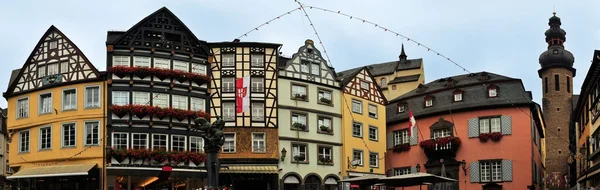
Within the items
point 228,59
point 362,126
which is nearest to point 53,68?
point 228,59

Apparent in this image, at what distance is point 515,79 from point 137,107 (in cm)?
2498

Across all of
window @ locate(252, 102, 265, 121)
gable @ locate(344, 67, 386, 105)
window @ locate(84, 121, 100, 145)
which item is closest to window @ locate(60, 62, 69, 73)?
window @ locate(84, 121, 100, 145)

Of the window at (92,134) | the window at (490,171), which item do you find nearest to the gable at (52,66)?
the window at (92,134)

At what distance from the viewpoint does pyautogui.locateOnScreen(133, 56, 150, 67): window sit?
41812mm

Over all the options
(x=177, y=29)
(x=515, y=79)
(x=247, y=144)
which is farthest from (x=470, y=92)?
(x=177, y=29)

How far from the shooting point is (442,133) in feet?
180

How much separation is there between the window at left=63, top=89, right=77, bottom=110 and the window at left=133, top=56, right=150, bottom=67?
3.36m

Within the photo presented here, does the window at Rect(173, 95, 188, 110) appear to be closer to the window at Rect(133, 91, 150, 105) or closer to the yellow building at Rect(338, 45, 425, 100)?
the window at Rect(133, 91, 150, 105)

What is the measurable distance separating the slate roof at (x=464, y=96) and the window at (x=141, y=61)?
2081 cm

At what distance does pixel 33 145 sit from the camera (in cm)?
4203

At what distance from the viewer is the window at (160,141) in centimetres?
4147

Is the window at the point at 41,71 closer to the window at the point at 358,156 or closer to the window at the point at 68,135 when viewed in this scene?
the window at the point at 68,135

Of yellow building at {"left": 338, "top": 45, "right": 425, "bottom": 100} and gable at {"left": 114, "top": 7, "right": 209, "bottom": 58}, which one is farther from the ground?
yellow building at {"left": 338, "top": 45, "right": 425, "bottom": 100}

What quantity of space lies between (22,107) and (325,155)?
1772 centimetres
